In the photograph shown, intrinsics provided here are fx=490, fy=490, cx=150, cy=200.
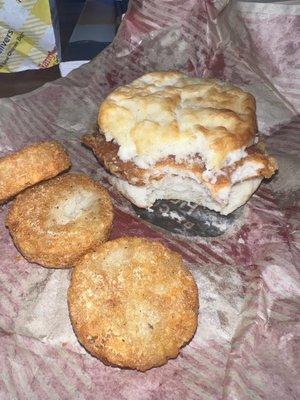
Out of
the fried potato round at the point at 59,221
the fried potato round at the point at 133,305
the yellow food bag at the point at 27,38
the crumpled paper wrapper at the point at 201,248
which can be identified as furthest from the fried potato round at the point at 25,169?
the yellow food bag at the point at 27,38

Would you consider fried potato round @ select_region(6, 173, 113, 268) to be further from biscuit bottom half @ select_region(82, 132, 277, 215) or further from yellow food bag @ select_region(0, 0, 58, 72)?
yellow food bag @ select_region(0, 0, 58, 72)

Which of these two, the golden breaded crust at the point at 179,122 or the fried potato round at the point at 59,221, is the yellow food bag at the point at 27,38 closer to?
the golden breaded crust at the point at 179,122

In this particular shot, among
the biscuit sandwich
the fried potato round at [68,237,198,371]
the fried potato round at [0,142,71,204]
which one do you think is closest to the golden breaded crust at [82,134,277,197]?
the biscuit sandwich

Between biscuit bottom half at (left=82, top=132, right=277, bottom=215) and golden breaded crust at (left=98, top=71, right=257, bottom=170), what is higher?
golden breaded crust at (left=98, top=71, right=257, bottom=170)

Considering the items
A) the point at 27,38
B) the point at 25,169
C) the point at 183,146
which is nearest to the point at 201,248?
the point at 183,146

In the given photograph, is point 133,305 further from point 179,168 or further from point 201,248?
point 179,168

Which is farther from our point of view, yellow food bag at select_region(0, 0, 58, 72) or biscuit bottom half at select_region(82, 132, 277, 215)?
yellow food bag at select_region(0, 0, 58, 72)
